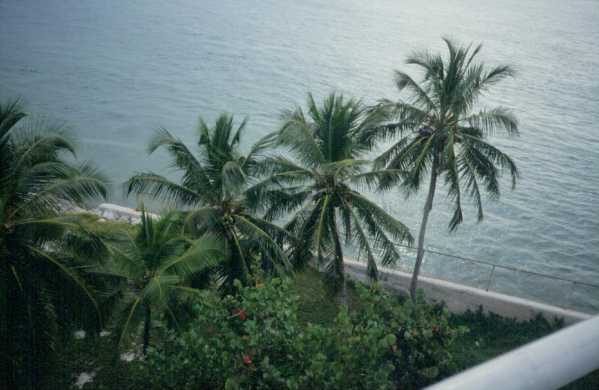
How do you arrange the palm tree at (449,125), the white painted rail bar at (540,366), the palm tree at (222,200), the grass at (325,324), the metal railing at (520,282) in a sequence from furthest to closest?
the metal railing at (520,282) < the palm tree at (449,125) < the grass at (325,324) < the palm tree at (222,200) < the white painted rail bar at (540,366)

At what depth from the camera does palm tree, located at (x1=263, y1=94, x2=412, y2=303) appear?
13.7 meters

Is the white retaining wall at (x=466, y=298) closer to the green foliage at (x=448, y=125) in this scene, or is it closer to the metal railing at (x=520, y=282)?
the metal railing at (x=520, y=282)

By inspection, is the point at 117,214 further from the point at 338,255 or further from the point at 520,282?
the point at 520,282

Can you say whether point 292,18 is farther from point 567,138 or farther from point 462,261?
point 462,261

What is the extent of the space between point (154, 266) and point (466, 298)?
10.4 m

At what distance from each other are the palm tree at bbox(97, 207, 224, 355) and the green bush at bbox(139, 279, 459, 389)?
2033 millimetres

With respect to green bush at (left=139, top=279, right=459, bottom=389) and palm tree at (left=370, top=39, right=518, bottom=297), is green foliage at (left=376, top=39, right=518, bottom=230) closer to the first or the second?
palm tree at (left=370, top=39, right=518, bottom=297)

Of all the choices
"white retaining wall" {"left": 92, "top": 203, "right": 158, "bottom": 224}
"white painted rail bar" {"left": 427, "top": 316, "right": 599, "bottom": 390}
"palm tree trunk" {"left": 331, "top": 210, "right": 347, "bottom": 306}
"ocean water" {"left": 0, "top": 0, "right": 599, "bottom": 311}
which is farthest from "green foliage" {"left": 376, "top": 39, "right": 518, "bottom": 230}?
"white painted rail bar" {"left": 427, "top": 316, "right": 599, "bottom": 390}

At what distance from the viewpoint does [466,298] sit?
17.8m

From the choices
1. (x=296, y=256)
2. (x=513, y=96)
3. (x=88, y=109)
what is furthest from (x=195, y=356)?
(x=513, y=96)

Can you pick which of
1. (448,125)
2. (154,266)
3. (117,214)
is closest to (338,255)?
(154,266)

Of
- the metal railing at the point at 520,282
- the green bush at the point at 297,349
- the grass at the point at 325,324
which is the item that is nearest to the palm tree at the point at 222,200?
the grass at the point at 325,324

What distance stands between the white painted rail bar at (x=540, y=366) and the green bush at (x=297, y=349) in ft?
17.1

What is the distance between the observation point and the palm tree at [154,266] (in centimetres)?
1155
